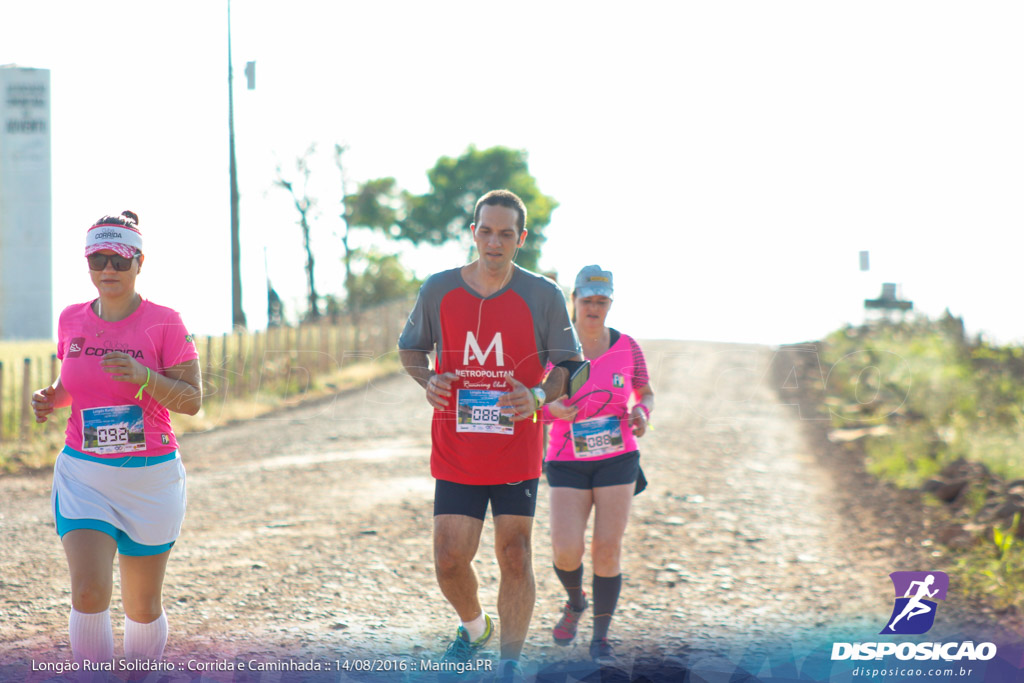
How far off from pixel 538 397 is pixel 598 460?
1061mm

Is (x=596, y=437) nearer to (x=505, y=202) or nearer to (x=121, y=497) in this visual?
(x=505, y=202)

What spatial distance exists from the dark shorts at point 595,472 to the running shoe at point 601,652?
90 centimetres

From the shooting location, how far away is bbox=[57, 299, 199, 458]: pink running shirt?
3.70 m

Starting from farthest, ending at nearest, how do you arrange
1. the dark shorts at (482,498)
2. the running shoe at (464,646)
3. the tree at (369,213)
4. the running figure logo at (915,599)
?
the tree at (369,213)
the running figure logo at (915,599)
the running shoe at (464,646)
the dark shorts at (482,498)

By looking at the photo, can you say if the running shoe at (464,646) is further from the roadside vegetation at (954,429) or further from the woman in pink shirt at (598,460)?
the roadside vegetation at (954,429)

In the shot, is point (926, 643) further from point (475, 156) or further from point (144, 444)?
point (475, 156)

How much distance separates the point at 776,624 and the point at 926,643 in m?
0.89

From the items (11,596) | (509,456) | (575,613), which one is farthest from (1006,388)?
(11,596)

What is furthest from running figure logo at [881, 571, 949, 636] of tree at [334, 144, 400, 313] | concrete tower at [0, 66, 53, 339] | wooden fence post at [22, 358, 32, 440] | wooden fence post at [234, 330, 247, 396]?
concrete tower at [0, 66, 53, 339]

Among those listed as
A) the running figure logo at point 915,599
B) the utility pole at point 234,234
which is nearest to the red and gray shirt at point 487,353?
the running figure logo at point 915,599

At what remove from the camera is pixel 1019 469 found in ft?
29.6

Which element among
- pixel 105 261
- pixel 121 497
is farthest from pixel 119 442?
pixel 105 261

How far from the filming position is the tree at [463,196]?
4888cm

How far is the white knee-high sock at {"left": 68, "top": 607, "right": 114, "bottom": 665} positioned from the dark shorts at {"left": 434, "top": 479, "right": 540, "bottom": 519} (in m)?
1.45
